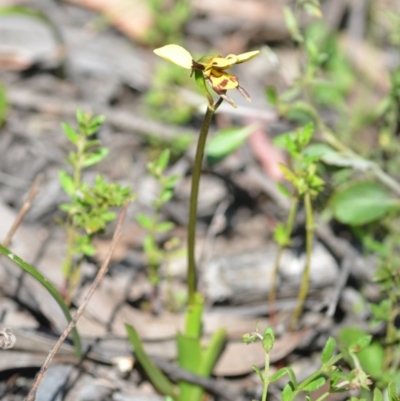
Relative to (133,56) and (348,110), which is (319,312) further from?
(133,56)

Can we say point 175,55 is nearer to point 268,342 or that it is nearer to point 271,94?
point 268,342

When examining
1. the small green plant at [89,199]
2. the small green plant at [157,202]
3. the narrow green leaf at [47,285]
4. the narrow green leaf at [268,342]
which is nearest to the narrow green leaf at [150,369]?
the narrow green leaf at [47,285]

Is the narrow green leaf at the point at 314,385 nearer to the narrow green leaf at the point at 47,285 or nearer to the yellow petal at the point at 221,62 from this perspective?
the narrow green leaf at the point at 47,285

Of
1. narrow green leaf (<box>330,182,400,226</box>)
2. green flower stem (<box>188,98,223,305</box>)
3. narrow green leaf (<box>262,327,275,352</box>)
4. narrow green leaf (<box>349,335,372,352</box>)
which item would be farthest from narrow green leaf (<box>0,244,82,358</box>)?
narrow green leaf (<box>330,182,400,226</box>)

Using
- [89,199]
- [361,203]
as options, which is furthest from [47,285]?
[361,203]

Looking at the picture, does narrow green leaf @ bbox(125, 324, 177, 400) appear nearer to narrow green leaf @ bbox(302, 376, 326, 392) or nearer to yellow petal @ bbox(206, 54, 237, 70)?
narrow green leaf @ bbox(302, 376, 326, 392)

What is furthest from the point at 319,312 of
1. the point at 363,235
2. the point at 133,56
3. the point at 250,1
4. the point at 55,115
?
the point at 250,1
